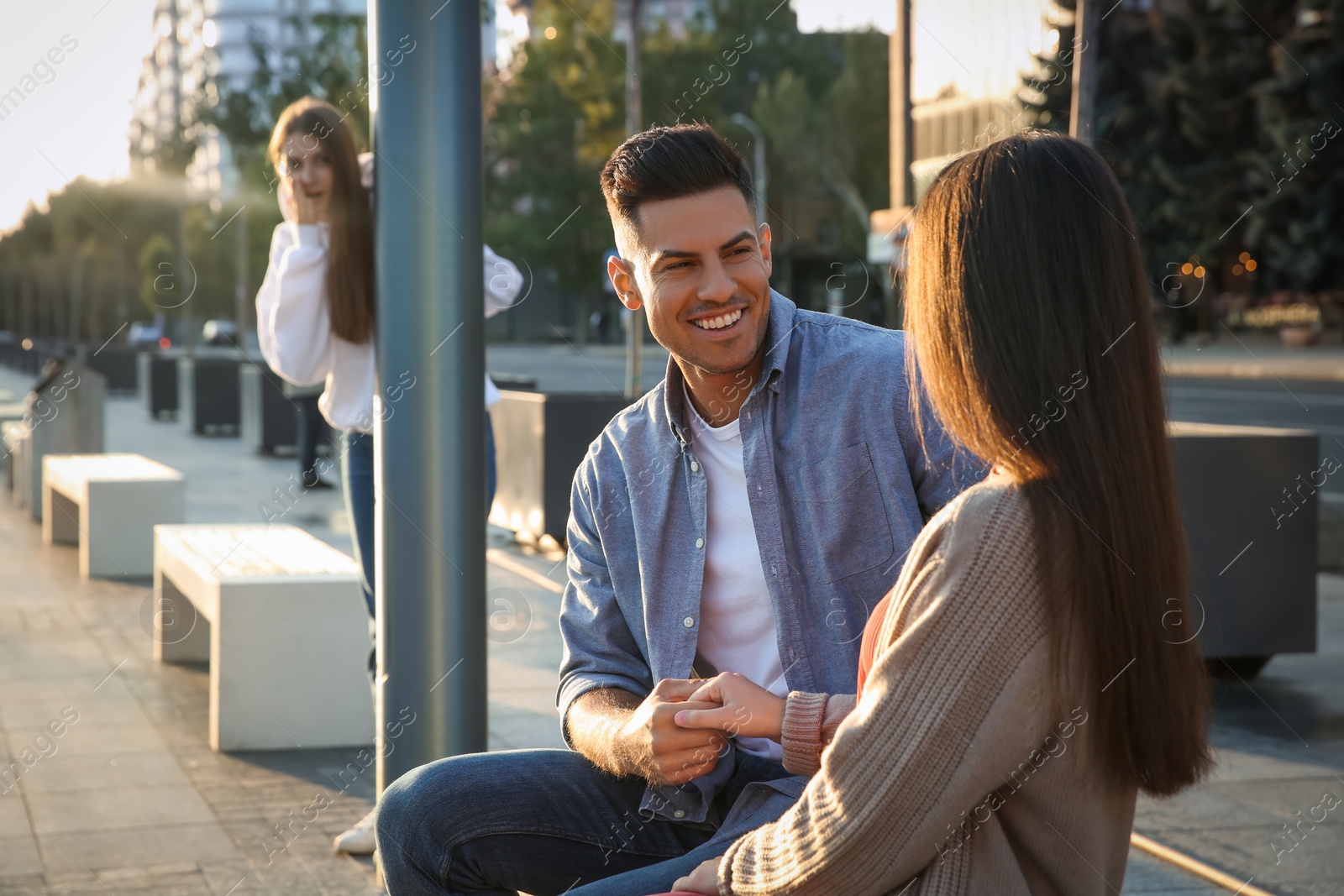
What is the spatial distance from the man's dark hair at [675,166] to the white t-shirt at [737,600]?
40 cm

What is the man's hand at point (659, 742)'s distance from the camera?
1985 mm

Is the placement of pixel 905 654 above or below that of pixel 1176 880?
above

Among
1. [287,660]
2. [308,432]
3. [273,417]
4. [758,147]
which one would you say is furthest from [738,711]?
[758,147]

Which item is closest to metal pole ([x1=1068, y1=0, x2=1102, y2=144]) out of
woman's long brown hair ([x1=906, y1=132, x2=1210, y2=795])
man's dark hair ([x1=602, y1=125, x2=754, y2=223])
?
man's dark hair ([x1=602, y1=125, x2=754, y2=223])

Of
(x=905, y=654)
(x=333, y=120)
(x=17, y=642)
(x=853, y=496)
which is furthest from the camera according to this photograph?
(x=17, y=642)

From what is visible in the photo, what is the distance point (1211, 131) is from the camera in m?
38.8

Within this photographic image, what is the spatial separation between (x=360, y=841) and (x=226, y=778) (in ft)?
3.01

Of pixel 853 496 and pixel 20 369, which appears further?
pixel 20 369

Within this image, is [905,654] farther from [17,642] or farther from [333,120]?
[17,642]

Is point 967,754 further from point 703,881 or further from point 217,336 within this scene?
point 217,336

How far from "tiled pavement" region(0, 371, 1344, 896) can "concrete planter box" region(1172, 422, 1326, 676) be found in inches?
10.7

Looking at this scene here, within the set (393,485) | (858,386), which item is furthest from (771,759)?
(393,485)

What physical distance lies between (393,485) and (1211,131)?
39.6 metres

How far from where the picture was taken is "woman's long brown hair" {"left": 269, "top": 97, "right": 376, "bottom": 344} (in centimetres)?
387
